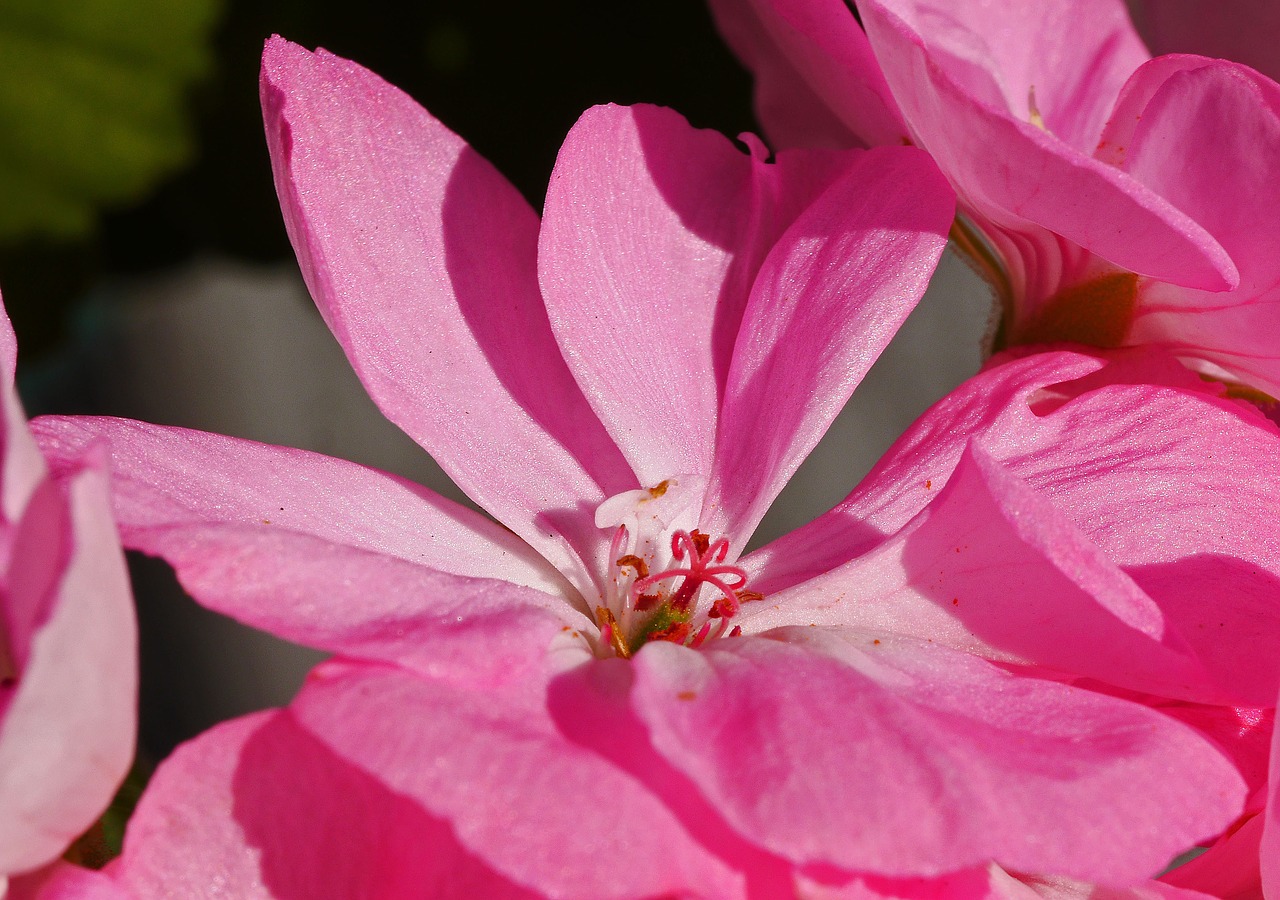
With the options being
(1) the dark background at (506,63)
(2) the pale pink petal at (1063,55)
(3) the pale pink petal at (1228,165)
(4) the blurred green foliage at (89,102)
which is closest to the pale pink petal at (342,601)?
(3) the pale pink petal at (1228,165)

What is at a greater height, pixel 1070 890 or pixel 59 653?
pixel 59 653

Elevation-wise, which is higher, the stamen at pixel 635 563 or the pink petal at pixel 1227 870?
the stamen at pixel 635 563

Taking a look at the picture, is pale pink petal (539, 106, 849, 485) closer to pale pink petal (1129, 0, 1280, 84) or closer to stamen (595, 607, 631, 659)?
stamen (595, 607, 631, 659)

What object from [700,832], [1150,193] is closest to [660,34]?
[1150,193]

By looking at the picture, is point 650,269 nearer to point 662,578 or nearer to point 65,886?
point 662,578

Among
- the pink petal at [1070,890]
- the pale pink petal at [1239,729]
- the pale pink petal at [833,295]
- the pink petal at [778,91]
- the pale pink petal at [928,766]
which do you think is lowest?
the pink petal at [1070,890]

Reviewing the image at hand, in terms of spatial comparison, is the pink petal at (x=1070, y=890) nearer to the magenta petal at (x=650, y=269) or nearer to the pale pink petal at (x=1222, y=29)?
the magenta petal at (x=650, y=269)

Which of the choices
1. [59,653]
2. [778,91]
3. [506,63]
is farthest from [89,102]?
[59,653]

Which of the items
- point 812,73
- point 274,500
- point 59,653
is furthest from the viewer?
point 812,73
